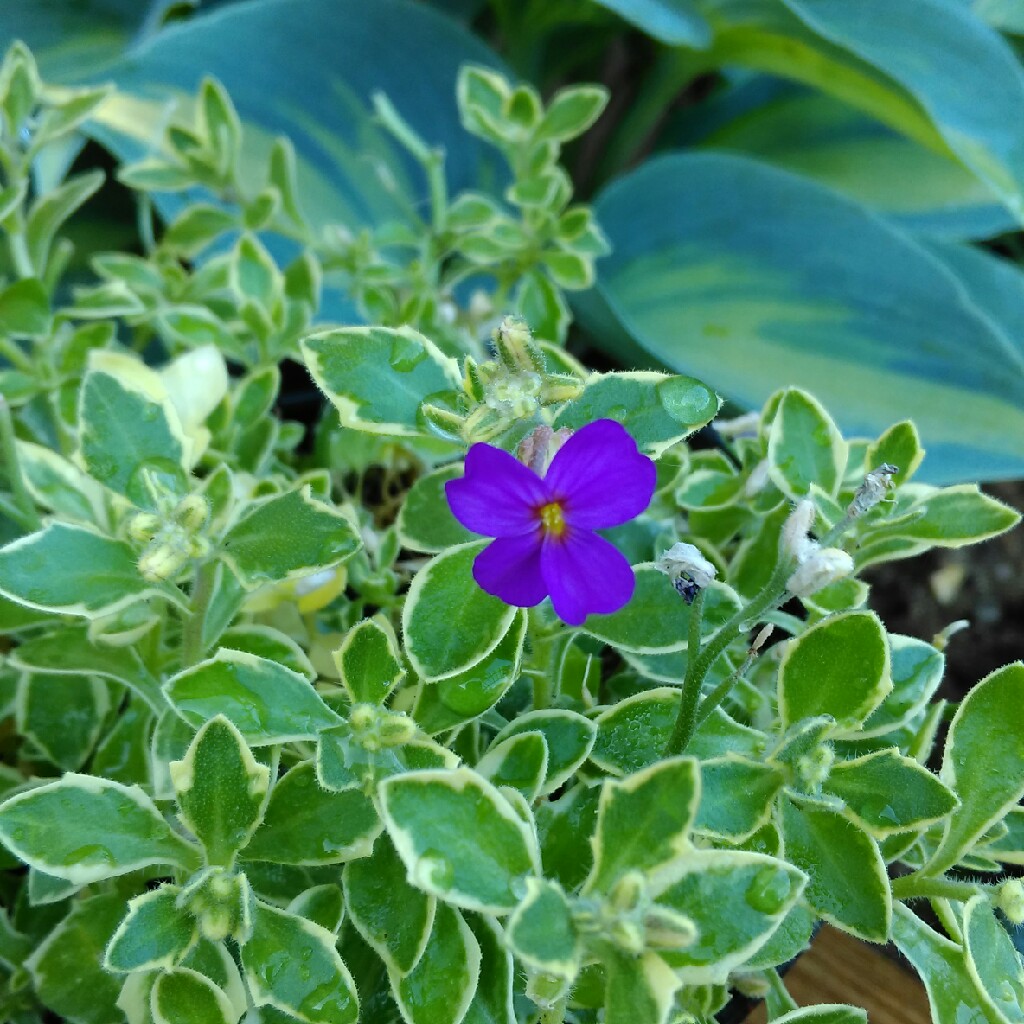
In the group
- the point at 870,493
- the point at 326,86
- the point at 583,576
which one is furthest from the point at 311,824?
the point at 326,86

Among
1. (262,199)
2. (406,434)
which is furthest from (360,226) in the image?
(406,434)

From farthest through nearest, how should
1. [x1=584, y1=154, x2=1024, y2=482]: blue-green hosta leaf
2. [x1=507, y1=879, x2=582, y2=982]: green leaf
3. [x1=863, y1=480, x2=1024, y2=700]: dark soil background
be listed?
[x1=863, y1=480, x2=1024, y2=700]: dark soil background → [x1=584, y1=154, x2=1024, y2=482]: blue-green hosta leaf → [x1=507, y1=879, x2=582, y2=982]: green leaf

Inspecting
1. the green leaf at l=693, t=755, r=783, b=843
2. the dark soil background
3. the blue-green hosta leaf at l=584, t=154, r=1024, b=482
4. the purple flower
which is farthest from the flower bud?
the dark soil background

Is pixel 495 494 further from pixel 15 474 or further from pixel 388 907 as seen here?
pixel 15 474

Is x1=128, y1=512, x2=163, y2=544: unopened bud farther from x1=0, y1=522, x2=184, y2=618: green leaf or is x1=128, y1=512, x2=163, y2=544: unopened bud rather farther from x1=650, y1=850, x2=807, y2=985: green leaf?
x1=650, y1=850, x2=807, y2=985: green leaf

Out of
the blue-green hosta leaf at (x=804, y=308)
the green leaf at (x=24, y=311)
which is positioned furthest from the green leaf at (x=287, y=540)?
the blue-green hosta leaf at (x=804, y=308)

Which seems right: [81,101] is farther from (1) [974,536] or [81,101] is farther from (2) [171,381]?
(1) [974,536]
